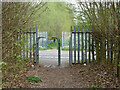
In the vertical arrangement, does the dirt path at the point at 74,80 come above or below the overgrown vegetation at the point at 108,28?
below

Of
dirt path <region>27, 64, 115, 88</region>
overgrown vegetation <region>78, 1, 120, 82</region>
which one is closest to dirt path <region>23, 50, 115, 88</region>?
dirt path <region>27, 64, 115, 88</region>

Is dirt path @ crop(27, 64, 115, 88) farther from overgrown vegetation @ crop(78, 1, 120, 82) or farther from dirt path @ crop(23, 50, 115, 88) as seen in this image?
overgrown vegetation @ crop(78, 1, 120, 82)

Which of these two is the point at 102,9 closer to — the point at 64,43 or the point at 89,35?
the point at 89,35

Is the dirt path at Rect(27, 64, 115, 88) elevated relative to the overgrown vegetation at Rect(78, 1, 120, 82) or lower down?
lower down

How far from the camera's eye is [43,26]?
19391 mm

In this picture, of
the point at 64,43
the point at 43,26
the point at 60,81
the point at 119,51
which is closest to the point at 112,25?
the point at 119,51

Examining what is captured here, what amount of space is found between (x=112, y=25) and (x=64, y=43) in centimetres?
1323

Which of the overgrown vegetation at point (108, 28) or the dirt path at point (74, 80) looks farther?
the dirt path at point (74, 80)

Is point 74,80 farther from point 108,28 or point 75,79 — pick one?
point 108,28

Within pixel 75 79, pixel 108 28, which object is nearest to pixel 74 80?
pixel 75 79

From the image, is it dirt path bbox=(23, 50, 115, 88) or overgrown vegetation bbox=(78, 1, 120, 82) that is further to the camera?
dirt path bbox=(23, 50, 115, 88)

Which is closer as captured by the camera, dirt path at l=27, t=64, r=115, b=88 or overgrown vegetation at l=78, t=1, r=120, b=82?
overgrown vegetation at l=78, t=1, r=120, b=82

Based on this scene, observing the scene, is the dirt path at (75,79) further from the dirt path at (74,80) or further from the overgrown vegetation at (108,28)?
the overgrown vegetation at (108,28)

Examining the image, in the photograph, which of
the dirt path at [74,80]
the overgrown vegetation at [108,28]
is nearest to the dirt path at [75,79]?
the dirt path at [74,80]
